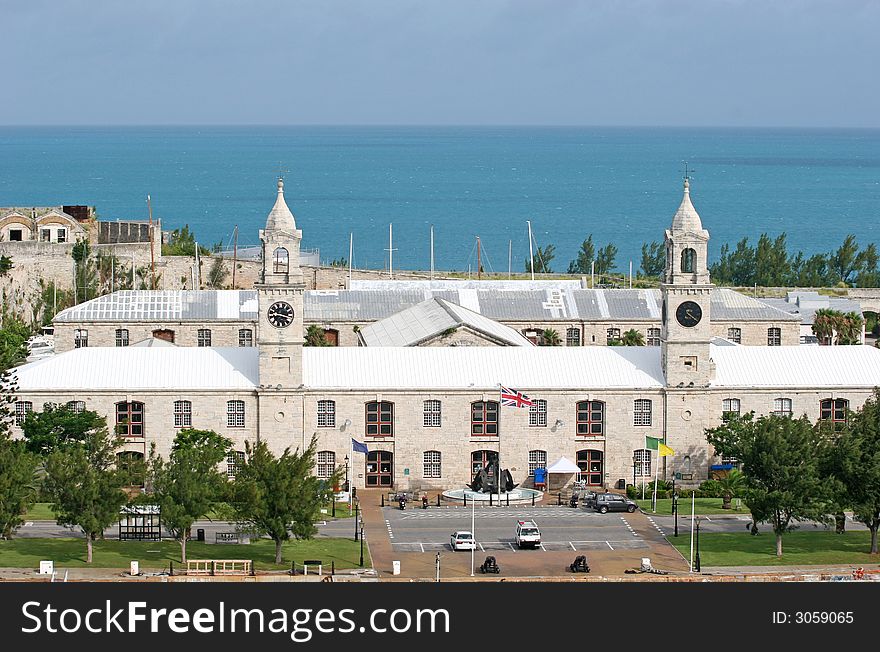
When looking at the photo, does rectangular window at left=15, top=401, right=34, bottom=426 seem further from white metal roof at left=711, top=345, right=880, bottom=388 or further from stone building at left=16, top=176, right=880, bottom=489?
white metal roof at left=711, top=345, right=880, bottom=388

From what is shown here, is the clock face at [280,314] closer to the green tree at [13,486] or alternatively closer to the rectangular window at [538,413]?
the rectangular window at [538,413]

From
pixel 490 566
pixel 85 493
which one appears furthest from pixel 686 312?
pixel 85 493

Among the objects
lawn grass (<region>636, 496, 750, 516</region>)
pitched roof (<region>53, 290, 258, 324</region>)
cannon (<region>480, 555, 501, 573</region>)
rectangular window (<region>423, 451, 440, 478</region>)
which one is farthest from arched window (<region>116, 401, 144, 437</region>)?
pitched roof (<region>53, 290, 258, 324</region>)

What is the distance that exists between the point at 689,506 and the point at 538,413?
30.7ft

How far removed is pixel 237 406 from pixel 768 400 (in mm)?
27668

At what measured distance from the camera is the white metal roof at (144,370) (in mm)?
87562

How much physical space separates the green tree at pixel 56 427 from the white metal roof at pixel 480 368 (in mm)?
11092

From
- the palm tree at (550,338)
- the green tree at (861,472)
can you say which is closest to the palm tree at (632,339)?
the palm tree at (550,338)

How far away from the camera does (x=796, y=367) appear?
9088 cm

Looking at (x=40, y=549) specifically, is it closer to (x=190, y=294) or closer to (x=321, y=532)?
(x=321, y=532)

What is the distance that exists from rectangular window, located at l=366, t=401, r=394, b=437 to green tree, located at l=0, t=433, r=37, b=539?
63.3 ft

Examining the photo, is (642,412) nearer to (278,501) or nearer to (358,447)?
(358,447)

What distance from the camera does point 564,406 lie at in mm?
88188
